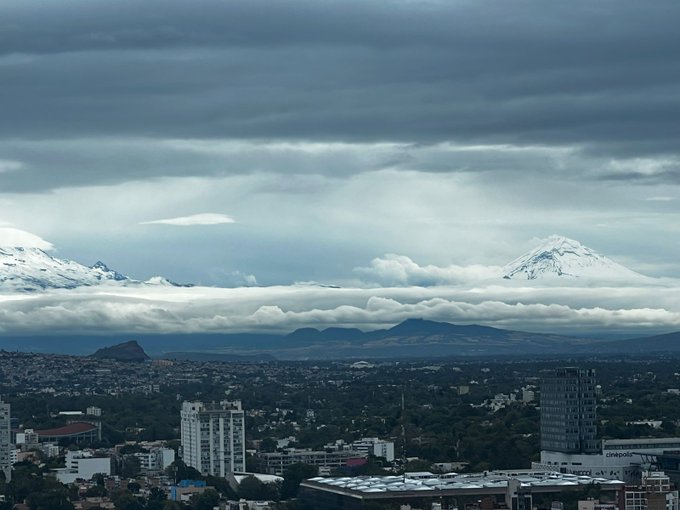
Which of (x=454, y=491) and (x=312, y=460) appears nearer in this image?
(x=454, y=491)

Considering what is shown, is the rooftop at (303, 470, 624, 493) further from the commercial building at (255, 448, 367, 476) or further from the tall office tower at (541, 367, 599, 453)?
the commercial building at (255, 448, 367, 476)

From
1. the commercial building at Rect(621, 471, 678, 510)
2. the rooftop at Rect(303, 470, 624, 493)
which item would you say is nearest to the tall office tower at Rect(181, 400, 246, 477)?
the rooftop at Rect(303, 470, 624, 493)

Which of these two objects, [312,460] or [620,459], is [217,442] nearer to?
[312,460]

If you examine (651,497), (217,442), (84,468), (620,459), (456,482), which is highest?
(217,442)

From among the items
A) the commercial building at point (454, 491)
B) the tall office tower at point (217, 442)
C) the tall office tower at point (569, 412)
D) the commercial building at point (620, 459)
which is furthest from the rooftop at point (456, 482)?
the tall office tower at point (217, 442)

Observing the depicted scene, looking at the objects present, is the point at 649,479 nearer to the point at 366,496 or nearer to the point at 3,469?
the point at 366,496

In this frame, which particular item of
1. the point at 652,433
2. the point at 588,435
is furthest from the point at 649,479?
the point at 652,433

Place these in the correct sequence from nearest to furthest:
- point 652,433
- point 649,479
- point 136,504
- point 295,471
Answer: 1. point 649,479
2. point 136,504
3. point 295,471
4. point 652,433

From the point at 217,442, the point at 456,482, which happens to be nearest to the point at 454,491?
the point at 456,482

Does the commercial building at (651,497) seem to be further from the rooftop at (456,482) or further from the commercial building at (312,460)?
the commercial building at (312,460)
